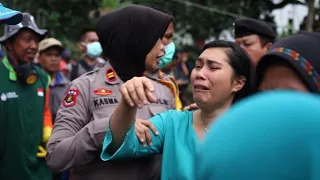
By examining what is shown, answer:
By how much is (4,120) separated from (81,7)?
475cm

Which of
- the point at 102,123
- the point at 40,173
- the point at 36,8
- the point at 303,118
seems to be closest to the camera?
the point at 303,118

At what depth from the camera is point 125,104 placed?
219 cm

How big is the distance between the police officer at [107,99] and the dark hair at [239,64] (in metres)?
0.35

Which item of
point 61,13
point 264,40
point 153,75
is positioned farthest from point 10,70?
point 61,13

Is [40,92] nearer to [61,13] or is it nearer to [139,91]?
[139,91]

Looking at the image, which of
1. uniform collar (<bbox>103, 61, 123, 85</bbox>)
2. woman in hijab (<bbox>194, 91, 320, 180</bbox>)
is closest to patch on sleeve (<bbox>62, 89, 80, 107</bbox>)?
uniform collar (<bbox>103, 61, 123, 85</bbox>)

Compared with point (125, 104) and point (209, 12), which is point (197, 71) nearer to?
point (125, 104)

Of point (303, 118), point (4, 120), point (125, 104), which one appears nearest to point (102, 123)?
point (125, 104)

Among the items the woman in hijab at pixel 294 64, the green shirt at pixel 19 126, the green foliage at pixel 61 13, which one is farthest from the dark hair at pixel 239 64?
the green foliage at pixel 61 13

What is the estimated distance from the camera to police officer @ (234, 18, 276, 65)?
4.32 meters

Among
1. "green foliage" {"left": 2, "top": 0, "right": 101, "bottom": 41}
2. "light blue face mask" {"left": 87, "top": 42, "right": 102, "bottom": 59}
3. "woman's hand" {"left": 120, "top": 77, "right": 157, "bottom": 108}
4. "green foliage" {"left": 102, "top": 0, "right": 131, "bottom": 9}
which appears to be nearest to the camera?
"woman's hand" {"left": 120, "top": 77, "right": 157, "bottom": 108}

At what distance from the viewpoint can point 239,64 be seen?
8.79 feet

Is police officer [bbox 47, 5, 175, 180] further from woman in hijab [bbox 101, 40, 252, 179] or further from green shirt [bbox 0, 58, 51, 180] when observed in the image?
green shirt [bbox 0, 58, 51, 180]

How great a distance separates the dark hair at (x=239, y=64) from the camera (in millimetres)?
2662
